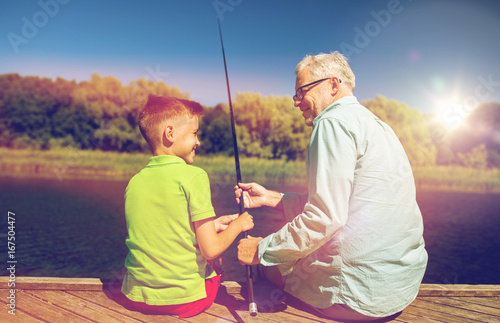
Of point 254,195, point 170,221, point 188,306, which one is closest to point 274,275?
point 254,195

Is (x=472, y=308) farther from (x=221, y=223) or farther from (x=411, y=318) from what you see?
(x=221, y=223)

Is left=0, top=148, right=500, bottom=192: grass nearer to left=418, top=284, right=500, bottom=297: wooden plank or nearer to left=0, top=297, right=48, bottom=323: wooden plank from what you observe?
left=418, top=284, right=500, bottom=297: wooden plank

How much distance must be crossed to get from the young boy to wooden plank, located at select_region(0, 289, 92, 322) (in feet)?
1.24

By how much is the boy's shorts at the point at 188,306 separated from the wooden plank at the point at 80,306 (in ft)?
0.31

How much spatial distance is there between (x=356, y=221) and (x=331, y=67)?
2.62 feet

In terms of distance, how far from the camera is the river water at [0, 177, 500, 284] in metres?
8.21

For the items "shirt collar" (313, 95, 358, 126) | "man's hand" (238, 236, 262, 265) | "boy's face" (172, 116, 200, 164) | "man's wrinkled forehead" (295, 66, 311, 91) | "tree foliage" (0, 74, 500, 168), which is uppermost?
"tree foliage" (0, 74, 500, 168)

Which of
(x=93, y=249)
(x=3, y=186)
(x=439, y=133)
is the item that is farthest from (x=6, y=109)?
(x=439, y=133)

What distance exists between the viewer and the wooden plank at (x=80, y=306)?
197cm

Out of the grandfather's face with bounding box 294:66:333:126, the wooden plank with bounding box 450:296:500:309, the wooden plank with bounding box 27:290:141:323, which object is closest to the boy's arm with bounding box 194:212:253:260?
the wooden plank with bounding box 27:290:141:323

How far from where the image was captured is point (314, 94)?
203 cm

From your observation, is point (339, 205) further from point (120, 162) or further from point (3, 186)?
point (120, 162)

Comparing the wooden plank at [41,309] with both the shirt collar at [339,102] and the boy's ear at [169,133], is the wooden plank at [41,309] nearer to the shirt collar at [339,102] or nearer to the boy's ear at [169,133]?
the boy's ear at [169,133]

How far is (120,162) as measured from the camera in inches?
1091
